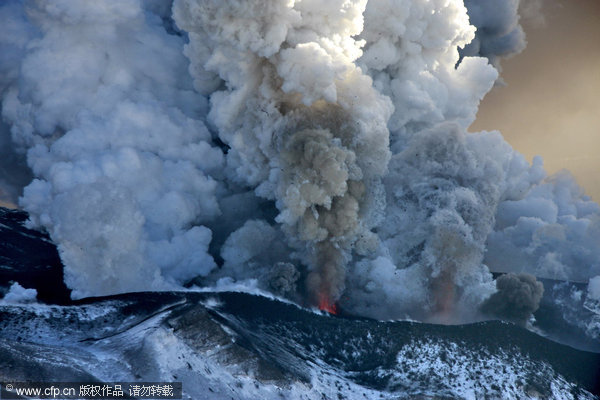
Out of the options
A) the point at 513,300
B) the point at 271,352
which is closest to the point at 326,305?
the point at 271,352

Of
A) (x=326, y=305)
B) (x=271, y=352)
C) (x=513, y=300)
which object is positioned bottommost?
(x=271, y=352)

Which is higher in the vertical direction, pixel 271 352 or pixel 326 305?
pixel 326 305

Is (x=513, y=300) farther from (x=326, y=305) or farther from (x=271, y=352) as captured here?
(x=271, y=352)

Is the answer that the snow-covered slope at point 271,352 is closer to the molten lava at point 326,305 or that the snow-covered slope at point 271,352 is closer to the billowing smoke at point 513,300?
the molten lava at point 326,305

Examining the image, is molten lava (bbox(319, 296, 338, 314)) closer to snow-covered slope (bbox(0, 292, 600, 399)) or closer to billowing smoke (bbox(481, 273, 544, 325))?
snow-covered slope (bbox(0, 292, 600, 399))

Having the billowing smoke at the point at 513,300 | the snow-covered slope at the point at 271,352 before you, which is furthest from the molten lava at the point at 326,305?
the billowing smoke at the point at 513,300

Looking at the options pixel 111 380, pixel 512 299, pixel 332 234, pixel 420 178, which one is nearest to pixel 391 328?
pixel 332 234
